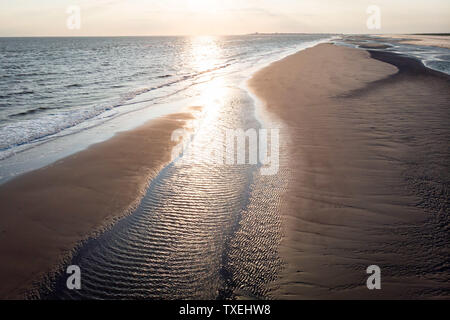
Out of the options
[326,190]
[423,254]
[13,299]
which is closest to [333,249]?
[423,254]

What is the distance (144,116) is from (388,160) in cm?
898

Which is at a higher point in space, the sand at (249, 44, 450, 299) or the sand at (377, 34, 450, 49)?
the sand at (377, 34, 450, 49)

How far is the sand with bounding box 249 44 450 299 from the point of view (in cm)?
310

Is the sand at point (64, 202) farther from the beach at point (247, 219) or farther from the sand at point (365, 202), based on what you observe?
the sand at point (365, 202)

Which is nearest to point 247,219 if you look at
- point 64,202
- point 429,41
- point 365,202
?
point 365,202

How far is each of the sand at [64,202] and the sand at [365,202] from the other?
117 inches

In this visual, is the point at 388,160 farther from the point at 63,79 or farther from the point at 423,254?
the point at 63,79

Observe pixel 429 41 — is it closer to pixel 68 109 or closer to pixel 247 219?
pixel 68 109

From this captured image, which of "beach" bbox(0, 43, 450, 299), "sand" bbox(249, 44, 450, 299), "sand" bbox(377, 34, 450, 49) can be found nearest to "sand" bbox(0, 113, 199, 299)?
"beach" bbox(0, 43, 450, 299)

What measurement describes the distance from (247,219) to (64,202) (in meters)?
3.44

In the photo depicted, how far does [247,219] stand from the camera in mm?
4328

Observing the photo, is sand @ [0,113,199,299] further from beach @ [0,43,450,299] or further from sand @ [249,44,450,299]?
sand @ [249,44,450,299]

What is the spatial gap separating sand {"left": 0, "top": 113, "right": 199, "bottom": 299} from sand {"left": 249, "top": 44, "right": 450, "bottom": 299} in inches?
117
